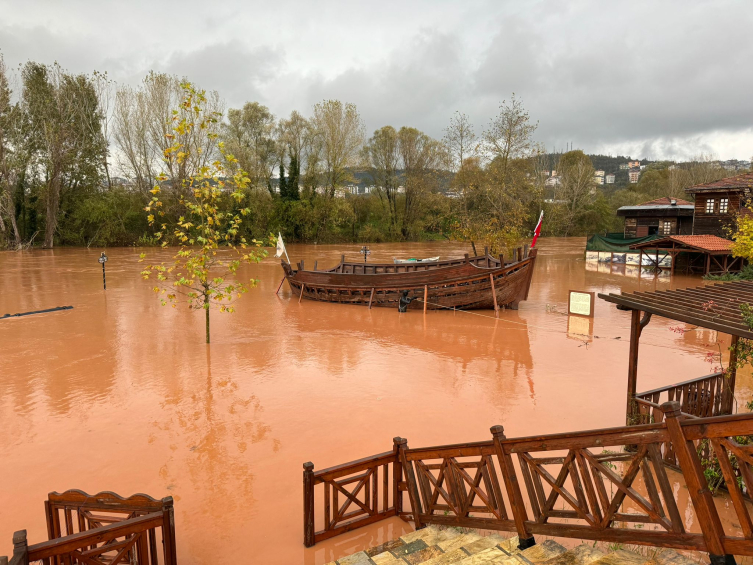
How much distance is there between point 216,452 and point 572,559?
5442 mm

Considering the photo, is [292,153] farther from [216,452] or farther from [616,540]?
[616,540]

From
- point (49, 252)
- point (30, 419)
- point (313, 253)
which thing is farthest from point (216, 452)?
point (49, 252)

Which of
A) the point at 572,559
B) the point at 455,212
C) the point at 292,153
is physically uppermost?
the point at 292,153

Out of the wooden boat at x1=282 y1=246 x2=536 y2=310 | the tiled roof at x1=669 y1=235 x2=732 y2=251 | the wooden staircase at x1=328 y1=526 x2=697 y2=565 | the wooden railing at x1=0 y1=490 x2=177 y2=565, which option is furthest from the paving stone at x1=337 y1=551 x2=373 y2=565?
the tiled roof at x1=669 y1=235 x2=732 y2=251

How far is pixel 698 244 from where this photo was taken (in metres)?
25.8

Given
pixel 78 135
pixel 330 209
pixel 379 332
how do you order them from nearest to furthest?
pixel 379 332, pixel 78 135, pixel 330 209

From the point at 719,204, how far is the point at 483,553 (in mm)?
31950

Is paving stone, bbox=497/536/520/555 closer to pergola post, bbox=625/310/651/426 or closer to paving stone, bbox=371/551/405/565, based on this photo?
paving stone, bbox=371/551/405/565

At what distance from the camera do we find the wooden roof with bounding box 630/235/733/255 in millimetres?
25100

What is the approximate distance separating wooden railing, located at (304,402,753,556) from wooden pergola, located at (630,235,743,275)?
24.6 metres

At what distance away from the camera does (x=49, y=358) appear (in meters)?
11.8

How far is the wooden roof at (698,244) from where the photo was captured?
25.1 meters

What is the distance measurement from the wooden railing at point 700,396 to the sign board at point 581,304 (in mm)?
9643

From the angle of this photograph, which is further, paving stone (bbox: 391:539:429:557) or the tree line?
the tree line
